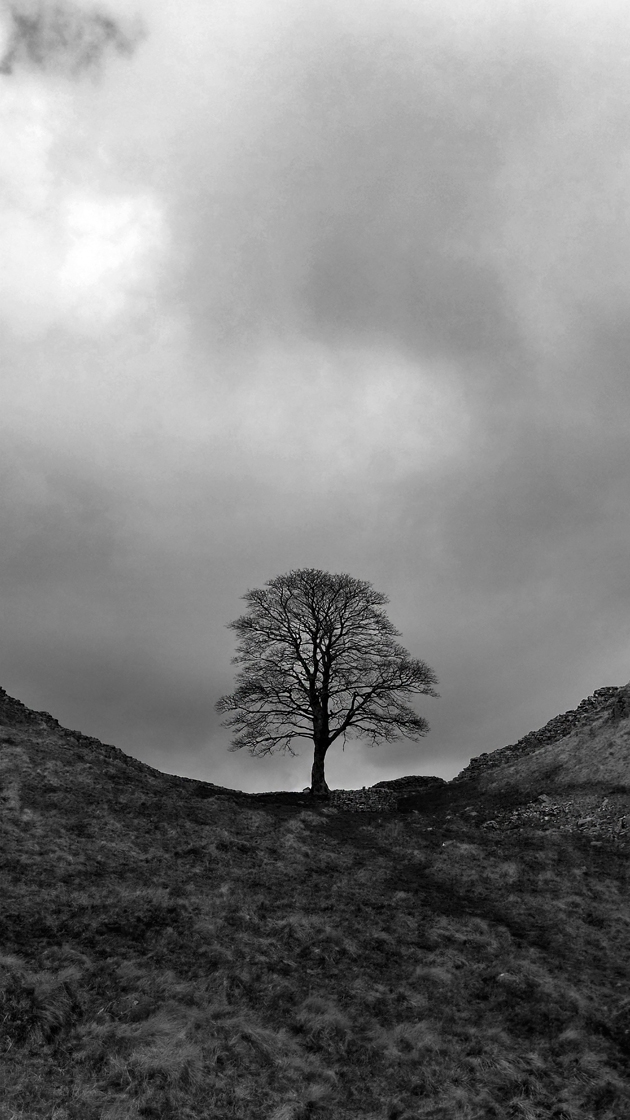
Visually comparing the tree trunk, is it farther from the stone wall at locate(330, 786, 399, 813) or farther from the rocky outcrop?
the rocky outcrop

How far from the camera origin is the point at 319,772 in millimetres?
40406

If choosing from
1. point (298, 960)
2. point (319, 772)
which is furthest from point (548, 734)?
point (298, 960)

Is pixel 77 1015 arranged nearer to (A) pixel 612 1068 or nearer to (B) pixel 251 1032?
(B) pixel 251 1032

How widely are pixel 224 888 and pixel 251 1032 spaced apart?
746 cm

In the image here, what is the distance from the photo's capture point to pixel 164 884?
2077 cm

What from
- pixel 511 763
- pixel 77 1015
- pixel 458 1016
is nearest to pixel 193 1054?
pixel 77 1015

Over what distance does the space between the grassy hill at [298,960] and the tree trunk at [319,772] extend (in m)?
8.54

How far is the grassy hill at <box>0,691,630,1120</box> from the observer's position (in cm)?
1240

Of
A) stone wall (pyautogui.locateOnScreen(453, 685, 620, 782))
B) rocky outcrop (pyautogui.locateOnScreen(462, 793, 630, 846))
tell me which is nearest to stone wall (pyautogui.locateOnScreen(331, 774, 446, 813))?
stone wall (pyautogui.locateOnScreen(453, 685, 620, 782))

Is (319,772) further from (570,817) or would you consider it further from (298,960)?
(298,960)

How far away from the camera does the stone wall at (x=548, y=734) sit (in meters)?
40.0

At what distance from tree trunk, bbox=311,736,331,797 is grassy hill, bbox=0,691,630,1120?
8.54 metres

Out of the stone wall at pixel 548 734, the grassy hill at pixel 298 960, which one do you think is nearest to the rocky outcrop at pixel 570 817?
the grassy hill at pixel 298 960

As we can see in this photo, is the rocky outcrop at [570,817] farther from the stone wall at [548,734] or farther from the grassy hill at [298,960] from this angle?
the stone wall at [548,734]
